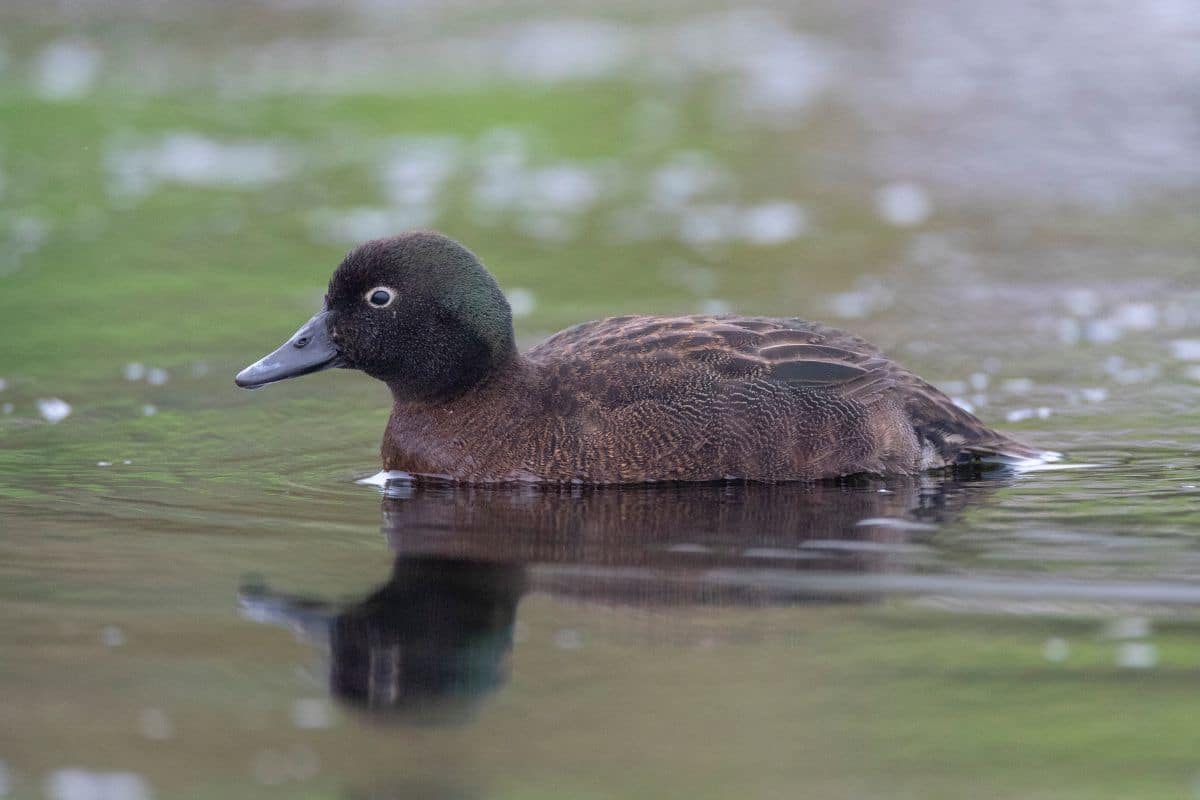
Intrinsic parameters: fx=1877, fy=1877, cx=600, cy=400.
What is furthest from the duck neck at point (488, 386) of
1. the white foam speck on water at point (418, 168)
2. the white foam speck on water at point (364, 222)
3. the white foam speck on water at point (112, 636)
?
the white foam speck on water at point (418, 168)

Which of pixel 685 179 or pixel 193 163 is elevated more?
pixel 193 163

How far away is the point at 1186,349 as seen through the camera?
524 inches

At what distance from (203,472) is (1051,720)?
560 cm

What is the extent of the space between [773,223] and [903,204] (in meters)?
1.72

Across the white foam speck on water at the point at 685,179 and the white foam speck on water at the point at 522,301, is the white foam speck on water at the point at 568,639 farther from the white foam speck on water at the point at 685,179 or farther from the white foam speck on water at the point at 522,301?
the white foam speck on water at the point at 685,179

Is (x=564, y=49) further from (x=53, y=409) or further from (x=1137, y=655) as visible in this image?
(x=1137, y=655)

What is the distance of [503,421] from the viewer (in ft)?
33.3

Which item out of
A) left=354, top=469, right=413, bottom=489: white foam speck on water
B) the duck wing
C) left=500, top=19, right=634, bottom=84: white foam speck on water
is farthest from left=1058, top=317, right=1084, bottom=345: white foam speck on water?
left=500, top=19, right=634, bottom=84: white foam speck on water

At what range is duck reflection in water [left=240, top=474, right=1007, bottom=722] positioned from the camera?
706cm

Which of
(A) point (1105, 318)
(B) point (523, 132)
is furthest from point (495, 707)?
(B) point (523, 132)

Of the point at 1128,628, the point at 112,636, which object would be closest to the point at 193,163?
the point at 112,636

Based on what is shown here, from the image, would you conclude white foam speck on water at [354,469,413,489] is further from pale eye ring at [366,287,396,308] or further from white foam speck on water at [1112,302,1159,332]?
white foam speck on water at [1112,302,1159,332]

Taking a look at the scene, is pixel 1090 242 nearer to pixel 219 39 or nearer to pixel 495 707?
pixel 495 707

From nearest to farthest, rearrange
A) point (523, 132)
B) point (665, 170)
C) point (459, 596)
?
point (459, 596)
point (665, 170)
point (523, 132)
